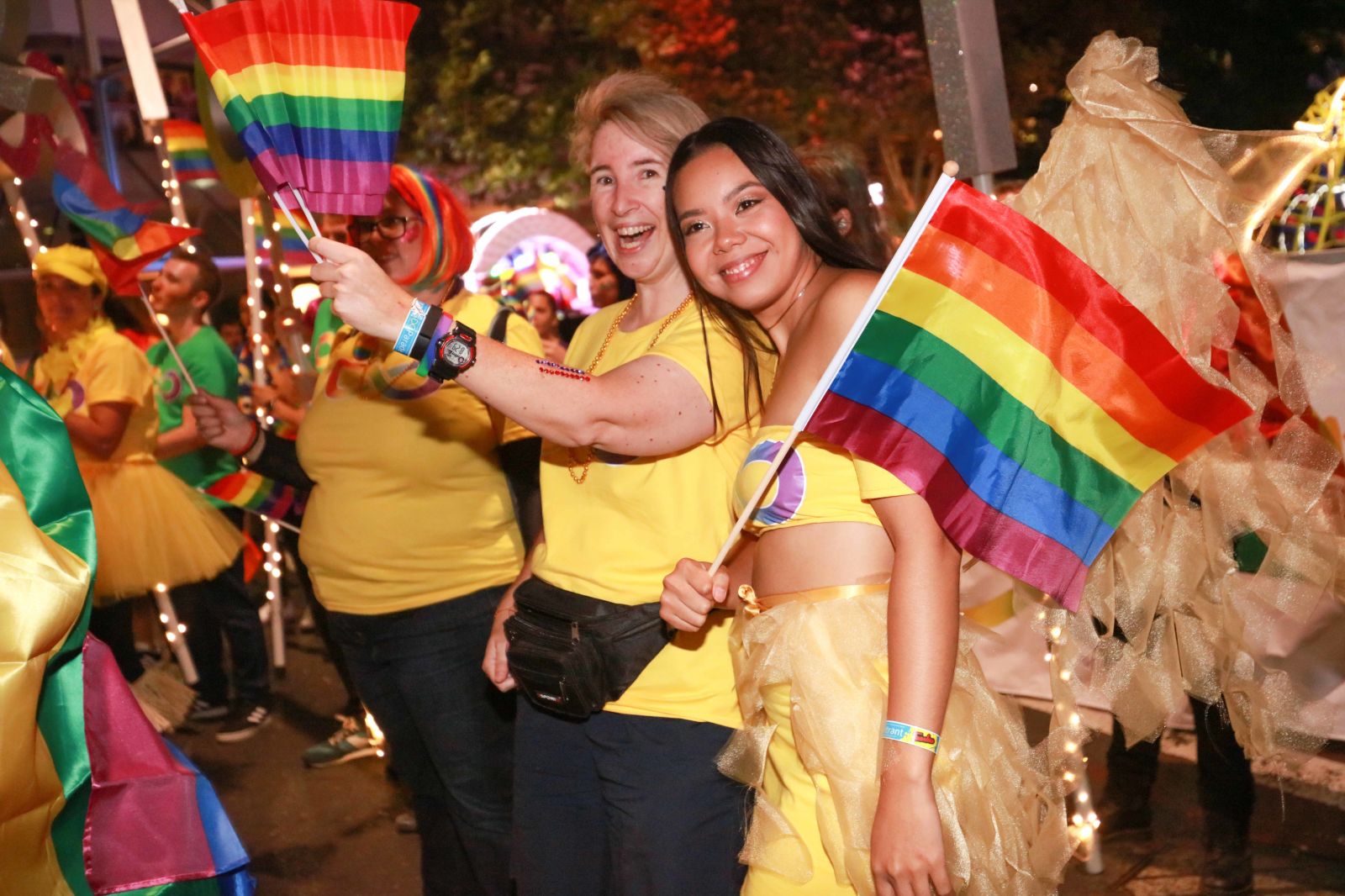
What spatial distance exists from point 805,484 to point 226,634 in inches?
199

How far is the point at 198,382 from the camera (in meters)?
6.08

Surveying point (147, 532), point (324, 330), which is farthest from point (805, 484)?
point (147, 532)

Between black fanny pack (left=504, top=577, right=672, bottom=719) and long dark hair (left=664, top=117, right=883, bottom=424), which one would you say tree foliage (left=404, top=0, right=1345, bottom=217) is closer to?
long dark hair (left=664, top=117, right=883, bottom=424)

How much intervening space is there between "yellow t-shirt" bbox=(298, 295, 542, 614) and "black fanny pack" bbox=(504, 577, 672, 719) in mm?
758

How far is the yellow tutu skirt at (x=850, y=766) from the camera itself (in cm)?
207

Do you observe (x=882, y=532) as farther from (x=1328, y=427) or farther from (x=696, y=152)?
(x=1328, y=427)

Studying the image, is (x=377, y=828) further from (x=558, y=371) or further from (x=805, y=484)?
(x=805, y=484)

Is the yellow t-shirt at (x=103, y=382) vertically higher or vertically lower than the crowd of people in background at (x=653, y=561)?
lower

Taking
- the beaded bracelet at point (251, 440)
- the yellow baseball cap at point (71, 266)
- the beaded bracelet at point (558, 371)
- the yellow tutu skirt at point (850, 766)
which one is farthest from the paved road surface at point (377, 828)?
the beaded bracelet at point (558, 371)

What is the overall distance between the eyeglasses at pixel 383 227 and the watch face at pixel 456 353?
44.0 inches

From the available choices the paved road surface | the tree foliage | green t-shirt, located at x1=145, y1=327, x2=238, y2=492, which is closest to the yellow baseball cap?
green t-shirt, located at x1=145, y1=327, x2=238, y2=492

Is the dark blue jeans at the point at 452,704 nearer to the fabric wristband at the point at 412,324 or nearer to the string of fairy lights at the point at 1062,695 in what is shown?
the fabric wristband at the point at 412,324

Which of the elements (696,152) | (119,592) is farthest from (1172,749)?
(119,592)

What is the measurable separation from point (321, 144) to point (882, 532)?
1284mm
